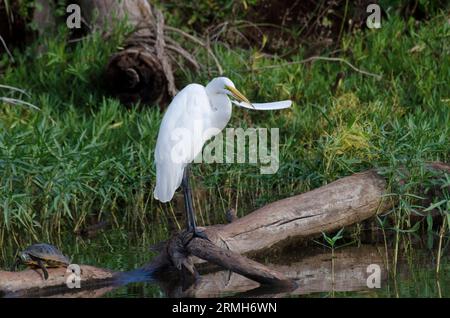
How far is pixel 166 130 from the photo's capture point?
23.1 ft

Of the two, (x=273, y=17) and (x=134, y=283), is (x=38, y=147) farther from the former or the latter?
(x=273, y=17)

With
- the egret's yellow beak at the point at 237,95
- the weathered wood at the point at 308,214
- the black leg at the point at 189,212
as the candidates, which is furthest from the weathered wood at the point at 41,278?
the egret's yellow beak at the point at 237,95

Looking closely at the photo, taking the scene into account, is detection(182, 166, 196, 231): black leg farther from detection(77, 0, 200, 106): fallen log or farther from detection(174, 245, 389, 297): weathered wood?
detection(77, 0, 200, 106): fallen log

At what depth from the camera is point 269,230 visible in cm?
698

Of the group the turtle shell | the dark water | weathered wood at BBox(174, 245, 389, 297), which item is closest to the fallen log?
the dark water

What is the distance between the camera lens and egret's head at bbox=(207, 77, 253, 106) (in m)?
6.92

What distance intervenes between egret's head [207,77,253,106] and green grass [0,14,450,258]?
1246mm

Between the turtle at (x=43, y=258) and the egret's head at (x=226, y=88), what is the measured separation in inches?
64.4

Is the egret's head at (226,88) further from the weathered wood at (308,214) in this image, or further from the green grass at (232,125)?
the green grass at (232,125)

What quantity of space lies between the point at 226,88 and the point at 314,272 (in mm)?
1439

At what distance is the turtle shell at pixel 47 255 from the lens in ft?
20.9

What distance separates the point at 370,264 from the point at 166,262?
4.78 feet

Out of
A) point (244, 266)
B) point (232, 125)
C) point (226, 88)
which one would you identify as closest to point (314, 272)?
point (244, 266)

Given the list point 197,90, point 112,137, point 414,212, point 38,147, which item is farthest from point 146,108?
point 414,212
